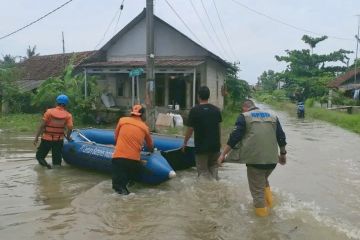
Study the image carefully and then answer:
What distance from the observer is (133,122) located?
310 inches

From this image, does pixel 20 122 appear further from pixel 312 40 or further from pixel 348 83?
pixel 312 40

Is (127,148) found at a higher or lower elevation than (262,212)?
higher

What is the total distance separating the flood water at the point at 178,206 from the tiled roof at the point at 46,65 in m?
20.1

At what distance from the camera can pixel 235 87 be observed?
1234 inches

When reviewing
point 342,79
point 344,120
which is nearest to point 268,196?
point 344,120

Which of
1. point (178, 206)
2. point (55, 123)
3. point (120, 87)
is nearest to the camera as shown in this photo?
point (178, 206)

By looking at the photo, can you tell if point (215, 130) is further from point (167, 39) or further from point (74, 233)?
point (167, 39)

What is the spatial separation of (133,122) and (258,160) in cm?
243

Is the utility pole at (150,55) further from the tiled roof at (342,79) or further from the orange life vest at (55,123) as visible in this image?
the tiled roof at (342,79)

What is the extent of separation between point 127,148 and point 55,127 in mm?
2698

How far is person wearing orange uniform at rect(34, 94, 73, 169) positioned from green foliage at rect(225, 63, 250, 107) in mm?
21867

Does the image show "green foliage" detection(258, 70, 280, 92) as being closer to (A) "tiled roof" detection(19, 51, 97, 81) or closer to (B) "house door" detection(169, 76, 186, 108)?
(A) "tiled roof" detection(19, 51, 97, 81)

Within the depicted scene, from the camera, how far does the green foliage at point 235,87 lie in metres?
31.2

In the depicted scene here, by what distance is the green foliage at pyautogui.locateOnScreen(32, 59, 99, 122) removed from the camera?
20.6 metres
